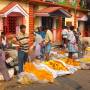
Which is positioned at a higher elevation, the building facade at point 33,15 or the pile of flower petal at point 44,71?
the building facade at point 33,15

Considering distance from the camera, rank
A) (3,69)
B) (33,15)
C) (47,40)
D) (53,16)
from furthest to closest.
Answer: (53,16) < (33,15) < (47,40) < (3,69)

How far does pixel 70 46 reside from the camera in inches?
739

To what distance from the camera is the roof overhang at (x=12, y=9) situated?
19.0 m

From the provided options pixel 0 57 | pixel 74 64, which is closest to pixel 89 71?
pixel 74 64

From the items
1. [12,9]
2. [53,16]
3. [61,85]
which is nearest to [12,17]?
[12,9]

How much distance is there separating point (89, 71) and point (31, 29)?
7.61 m

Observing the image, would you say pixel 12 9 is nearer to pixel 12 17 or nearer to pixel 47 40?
pixel 12 17

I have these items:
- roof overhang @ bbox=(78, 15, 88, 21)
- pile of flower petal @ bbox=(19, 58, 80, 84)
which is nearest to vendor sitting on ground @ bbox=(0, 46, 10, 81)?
pile of flower petal @ bbox=(19, 58, 80, 84)

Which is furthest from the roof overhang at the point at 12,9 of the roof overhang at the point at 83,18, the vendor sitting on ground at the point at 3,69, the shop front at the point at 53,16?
the roof overhang at the point at 83,18

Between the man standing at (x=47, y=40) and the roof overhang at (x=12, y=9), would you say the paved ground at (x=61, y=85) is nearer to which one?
the man standing at (x=47, y=40)

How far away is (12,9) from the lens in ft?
64.2

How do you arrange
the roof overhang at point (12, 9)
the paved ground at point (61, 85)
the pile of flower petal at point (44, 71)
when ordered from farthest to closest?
the roof overhang at point (12, 9)
the pile of flower petal at point (44, 71)
the paved ground at point (61, 85)

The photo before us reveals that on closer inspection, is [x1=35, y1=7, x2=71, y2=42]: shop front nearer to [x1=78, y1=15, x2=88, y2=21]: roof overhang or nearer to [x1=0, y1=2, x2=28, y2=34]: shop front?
[x1=0, y1=2, x2=28, y2=34]: shop front

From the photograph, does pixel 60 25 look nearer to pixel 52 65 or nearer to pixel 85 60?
pixel 85 60
